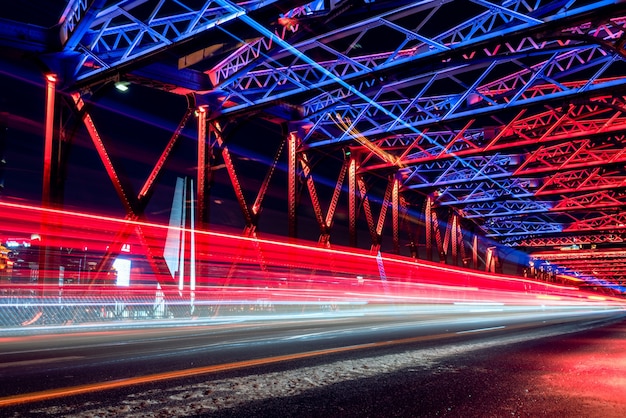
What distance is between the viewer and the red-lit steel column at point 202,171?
1877cm

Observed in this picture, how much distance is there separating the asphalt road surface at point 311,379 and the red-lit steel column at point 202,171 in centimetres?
992

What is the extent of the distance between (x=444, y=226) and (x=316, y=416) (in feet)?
139

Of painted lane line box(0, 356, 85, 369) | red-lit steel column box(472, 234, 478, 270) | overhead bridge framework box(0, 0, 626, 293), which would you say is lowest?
painted lane line box(0, 356, 85, 369)

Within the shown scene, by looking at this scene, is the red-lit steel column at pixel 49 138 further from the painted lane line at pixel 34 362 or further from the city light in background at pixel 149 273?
the painted lane line at pixel 34 362

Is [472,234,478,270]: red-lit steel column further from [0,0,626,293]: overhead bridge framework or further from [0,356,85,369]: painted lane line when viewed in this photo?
[0,356,85,369]: painted lane line

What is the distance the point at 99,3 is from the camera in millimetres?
13008

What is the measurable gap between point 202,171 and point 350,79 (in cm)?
649

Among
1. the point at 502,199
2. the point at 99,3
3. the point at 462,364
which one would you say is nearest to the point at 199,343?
the point at 462,364

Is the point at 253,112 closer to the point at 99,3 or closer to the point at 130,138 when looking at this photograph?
the point at 99,3

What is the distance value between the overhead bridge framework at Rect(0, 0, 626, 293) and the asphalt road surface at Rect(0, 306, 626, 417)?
316 inches

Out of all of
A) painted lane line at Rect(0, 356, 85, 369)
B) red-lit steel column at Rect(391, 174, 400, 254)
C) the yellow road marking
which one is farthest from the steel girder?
red-lit steel column at Rect(391, 174, 400, 254)

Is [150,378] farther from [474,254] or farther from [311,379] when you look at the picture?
[474,254]

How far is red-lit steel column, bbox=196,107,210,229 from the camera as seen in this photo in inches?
739

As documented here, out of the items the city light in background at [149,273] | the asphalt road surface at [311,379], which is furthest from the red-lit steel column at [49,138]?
Answer: the asphalt road surface at [311,379]
